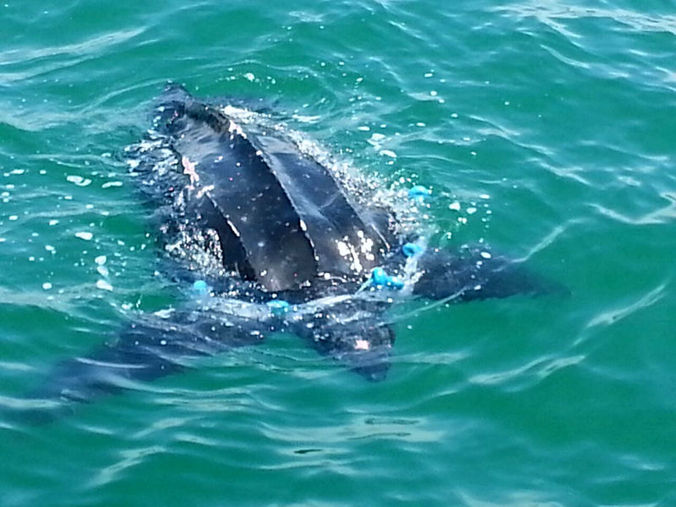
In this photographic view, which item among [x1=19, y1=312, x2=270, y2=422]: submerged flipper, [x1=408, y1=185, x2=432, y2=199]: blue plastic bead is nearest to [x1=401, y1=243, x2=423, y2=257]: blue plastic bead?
[x1=408, y1=185, x2=432, y2=199]: blue plastic bead

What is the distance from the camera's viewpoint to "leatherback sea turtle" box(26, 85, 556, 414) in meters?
10.2

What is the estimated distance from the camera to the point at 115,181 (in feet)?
42.2

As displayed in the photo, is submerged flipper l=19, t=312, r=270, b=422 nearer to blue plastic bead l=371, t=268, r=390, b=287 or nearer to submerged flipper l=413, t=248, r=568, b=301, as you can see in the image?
blue plastic bead l=371, t=268, r=390, b=287

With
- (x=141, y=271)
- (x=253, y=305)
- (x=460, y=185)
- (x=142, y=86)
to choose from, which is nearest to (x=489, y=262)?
(x=460, y=185)

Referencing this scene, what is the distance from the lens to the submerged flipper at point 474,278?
11.2m

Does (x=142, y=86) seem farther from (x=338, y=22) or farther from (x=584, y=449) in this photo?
(x=584, y=449)

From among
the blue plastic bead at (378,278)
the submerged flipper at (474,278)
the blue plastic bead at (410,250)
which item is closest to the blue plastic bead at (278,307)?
the blue plastic bead at (378,278)

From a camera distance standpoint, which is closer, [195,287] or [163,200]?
[195,287]

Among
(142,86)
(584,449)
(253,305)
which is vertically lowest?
(584,449)

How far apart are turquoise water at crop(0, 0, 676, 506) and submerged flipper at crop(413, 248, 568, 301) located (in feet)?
0.58

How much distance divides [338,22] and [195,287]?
19.4 feet

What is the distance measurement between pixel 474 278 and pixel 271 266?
6.19 feet

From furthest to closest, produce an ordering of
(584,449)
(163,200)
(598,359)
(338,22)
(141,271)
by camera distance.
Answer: (338,22) → (163,200) → (141,271) → (598,359) → (584,449)

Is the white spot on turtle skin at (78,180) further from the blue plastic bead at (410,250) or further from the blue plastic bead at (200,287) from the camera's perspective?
the blue plastic bead at (410,250)
